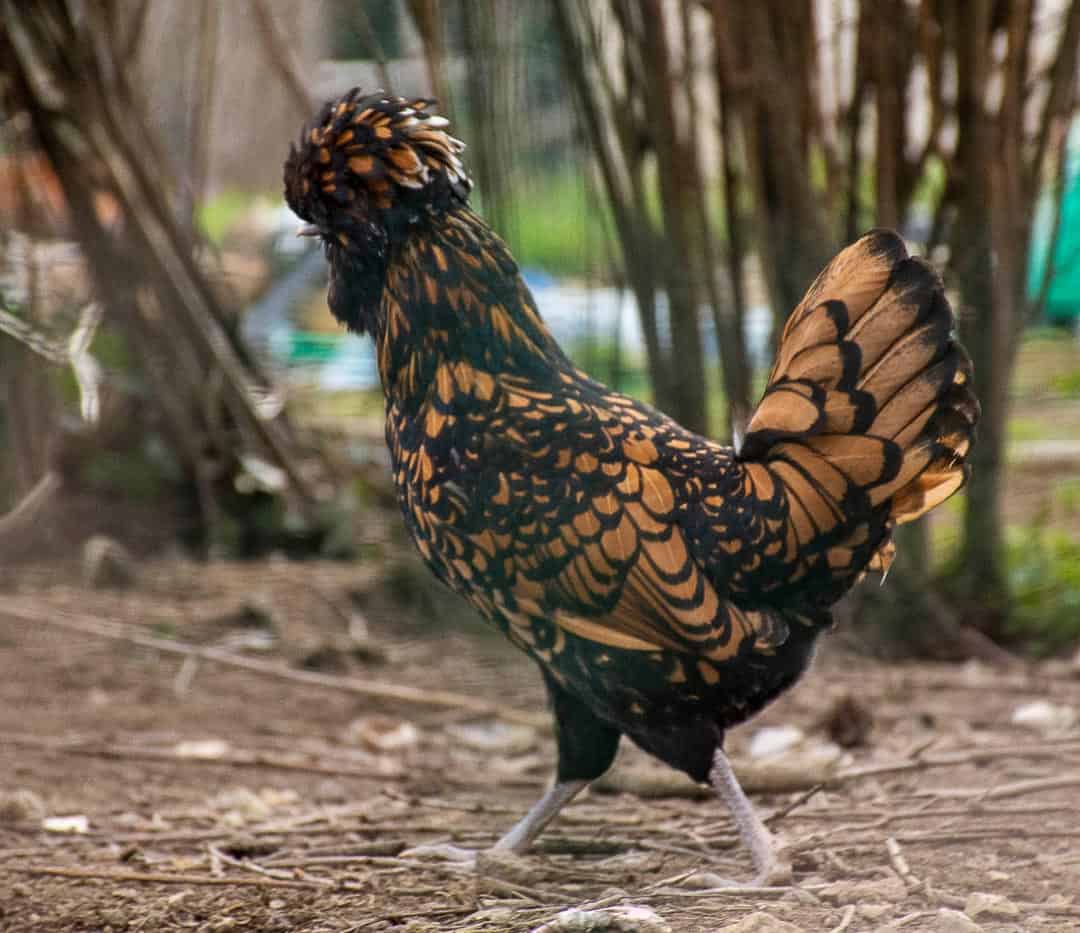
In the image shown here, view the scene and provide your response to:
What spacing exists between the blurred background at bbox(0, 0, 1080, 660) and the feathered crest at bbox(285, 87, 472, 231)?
78cm

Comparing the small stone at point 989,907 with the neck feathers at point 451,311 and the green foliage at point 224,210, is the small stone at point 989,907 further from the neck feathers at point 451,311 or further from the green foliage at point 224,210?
the green foliage at point 224,210

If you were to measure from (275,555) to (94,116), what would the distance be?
213 cm

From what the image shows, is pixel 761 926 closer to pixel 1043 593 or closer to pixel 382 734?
pixel 382 734

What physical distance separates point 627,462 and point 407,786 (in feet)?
5.14

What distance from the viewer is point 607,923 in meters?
2.63

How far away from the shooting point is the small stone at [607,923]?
2625mm

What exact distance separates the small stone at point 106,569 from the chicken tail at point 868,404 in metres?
3.95

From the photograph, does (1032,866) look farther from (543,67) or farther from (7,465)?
(7,465)

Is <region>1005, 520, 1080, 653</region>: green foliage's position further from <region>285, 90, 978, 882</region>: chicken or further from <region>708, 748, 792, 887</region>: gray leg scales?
<region>708, 748, 792, 887</region>: gray leg scales

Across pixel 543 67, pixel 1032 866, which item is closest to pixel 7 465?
pixel 543 67

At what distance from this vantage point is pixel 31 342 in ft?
11.5

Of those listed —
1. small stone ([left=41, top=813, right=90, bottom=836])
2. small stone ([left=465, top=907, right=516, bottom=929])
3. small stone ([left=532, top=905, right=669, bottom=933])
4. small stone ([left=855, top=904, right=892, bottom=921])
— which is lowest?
small stone ([left=41, top=813, right=90, bottom=836])

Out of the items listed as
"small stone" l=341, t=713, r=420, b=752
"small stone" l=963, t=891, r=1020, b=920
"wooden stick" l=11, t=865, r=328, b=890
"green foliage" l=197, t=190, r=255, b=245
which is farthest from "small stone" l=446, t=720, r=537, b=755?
"green foliage" l=197, t=190, r=255, b=245

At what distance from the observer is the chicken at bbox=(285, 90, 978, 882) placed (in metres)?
2.95
